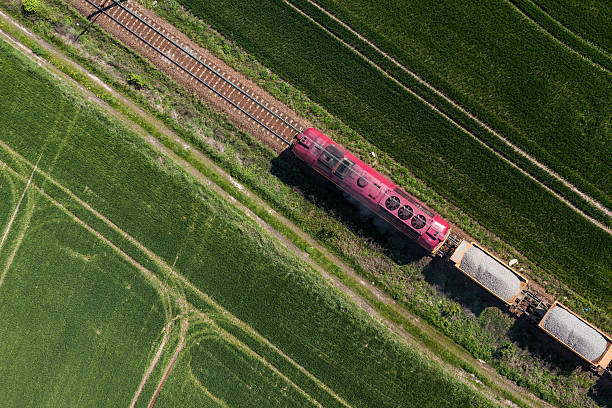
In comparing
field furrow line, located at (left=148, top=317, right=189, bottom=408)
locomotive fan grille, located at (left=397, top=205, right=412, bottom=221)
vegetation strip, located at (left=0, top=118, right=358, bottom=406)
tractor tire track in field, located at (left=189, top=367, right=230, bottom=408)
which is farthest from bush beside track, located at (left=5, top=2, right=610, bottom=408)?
tractor tire track in field, located at (left=189, top=367, right=230, bottom=408)

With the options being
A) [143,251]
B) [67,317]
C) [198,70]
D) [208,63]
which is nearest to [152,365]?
[67,317]

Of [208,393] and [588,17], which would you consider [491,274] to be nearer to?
[588,17]

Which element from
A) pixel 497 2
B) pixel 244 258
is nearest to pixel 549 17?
pixel 497 2

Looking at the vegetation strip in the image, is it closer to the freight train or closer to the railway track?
the railway track

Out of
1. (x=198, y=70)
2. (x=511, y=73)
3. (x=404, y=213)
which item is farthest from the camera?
(x=198, y=70)

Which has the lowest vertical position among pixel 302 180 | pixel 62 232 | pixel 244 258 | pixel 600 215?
pixel 62 232

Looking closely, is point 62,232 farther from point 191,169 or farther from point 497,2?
point 497,2
